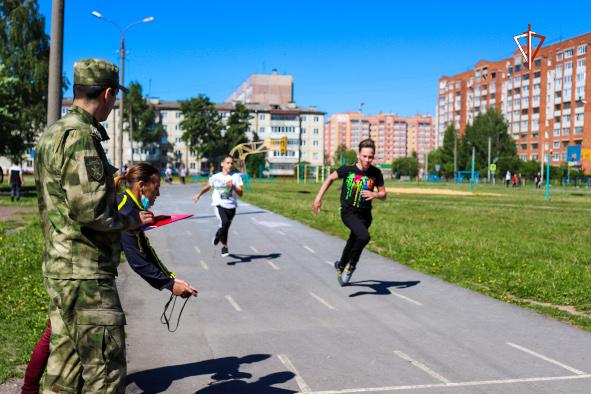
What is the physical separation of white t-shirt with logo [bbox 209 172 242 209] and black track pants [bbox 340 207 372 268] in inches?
128

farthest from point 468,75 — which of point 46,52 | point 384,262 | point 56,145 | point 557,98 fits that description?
point 56,145

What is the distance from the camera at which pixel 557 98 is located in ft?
358

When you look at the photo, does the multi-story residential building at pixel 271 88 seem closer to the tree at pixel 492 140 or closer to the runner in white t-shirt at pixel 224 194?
the tree at pixel 492 140

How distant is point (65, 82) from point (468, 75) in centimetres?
10980

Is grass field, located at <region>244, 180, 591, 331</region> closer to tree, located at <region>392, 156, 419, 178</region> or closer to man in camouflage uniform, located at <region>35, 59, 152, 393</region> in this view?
man in camouflage uniform, located at <region>35, 59, 152, 393</region>

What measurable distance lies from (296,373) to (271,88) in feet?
444

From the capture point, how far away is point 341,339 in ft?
19.2

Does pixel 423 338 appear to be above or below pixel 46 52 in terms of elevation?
below

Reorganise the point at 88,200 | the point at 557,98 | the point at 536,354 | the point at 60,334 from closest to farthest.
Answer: the point at 88,200
the point at 60,334
the point at 536,354
the point at 557,98

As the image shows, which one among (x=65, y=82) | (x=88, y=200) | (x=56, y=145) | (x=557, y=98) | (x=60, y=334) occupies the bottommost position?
(x=60, y=334)

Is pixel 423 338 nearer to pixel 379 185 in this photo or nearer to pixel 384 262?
pixel 379 185

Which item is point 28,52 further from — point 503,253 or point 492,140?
point 492,140

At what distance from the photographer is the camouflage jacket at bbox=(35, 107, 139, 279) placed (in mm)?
2686

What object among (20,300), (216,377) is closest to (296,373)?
(216,377)
